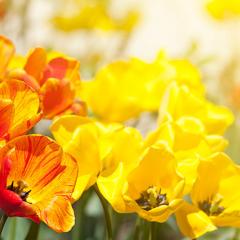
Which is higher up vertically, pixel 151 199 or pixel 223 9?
pixel 151 199

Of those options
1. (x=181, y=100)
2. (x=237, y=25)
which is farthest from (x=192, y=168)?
(x=237, y=25)

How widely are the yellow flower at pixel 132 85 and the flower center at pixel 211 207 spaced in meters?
0.23

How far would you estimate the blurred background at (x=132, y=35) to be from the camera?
4.50 feet

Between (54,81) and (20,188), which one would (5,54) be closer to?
(54,81)

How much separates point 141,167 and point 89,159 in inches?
2.0

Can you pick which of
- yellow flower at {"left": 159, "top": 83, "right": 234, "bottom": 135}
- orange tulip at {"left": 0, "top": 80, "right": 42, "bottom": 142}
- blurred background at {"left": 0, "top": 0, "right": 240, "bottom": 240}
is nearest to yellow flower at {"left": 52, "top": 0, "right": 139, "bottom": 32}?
blurred background at {"left": 0, "top": 0, "right": 240, "bottom": 240}

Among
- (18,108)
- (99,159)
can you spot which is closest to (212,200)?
(99,159)

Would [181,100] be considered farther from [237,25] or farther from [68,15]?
[68,15]

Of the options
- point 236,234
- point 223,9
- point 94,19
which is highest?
point 236,234

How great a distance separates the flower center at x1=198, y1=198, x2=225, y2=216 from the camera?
2.32ft

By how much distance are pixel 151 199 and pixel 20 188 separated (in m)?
0.14

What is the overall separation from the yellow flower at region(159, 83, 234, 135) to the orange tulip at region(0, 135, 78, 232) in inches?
9.0

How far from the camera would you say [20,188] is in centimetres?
60

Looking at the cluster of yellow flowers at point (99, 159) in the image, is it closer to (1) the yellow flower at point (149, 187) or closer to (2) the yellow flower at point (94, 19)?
(1) the yellow flower at point (149, 187)
